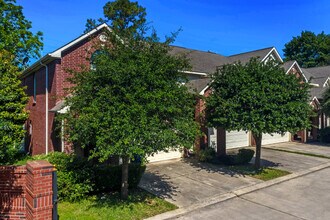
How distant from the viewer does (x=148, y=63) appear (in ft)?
24.1

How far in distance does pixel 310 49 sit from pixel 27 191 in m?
60.2

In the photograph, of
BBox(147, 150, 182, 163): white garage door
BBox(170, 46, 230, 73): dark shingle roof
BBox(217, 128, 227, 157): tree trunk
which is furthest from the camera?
BBox(170, 46, 230, 73): dark shingle roof

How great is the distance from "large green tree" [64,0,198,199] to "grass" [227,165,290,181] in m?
5.38

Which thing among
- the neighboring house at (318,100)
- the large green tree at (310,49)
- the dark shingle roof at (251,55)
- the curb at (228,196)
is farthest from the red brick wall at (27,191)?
the large green tree at (310,49)

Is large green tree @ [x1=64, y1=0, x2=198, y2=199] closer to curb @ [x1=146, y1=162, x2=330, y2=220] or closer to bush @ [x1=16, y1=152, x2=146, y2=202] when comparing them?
bush @ [x1=16, y1=152, x2=146, y2=202]

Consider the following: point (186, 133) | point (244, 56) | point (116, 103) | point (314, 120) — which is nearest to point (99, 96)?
point (116, 103)

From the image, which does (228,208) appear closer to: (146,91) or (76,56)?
(146,91)

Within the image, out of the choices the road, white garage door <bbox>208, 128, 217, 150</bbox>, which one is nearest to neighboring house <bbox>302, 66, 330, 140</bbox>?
white garage door <bbox>208, 128, 217, 150</bbox>

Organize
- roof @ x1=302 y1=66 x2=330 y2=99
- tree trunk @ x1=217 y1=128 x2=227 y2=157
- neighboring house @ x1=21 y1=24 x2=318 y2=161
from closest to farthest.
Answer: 1. neighboring house @ x1=21 y1=24 x2=318 y2=161
2. tree trunk @ x1=217 y1=128 x2=227 y2=157
3. roof @ x1=302 y1=66 x2=330 y2=99

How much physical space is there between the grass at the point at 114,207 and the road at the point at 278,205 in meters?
1.03

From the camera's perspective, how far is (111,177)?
8695 mm

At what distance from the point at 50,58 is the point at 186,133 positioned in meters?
8.77

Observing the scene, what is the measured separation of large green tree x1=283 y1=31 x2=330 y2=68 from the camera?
52125 millimetres

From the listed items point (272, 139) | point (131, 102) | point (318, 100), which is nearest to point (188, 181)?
point (131, 102)
